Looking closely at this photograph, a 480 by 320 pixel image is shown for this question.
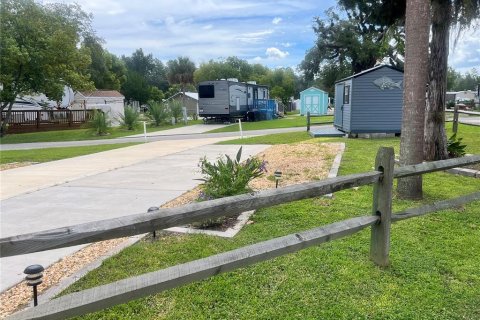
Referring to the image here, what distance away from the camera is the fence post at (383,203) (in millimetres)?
3375

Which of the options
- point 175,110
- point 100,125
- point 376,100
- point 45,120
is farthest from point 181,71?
point 376,100

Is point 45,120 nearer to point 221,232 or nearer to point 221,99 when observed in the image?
point 221,99

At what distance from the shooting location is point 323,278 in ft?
11.4

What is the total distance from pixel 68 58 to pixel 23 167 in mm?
15140

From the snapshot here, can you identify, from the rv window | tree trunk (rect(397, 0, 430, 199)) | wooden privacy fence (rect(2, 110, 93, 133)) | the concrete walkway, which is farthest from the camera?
the rv window

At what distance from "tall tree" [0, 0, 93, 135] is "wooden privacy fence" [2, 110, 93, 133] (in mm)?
1897

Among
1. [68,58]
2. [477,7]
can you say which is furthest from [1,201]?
[68,58]

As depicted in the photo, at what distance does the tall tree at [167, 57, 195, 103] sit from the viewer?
72625mm

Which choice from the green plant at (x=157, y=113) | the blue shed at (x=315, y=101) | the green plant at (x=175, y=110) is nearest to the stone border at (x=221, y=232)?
the green plant at (x=157, y=113)

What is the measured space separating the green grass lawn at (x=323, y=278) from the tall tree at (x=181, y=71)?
69.7 m

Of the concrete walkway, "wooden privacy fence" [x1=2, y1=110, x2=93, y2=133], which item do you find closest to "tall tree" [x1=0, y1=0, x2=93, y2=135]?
"wooden privacy fence" [x1=2, y1=110, x2=93, y2=133]

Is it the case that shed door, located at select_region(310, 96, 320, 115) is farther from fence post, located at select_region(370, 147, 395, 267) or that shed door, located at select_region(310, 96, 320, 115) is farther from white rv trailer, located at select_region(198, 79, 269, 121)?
fence post, located at select_region(370, 147, 395, 267)

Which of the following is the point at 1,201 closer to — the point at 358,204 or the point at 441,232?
the point at 358,204

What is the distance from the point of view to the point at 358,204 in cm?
571
